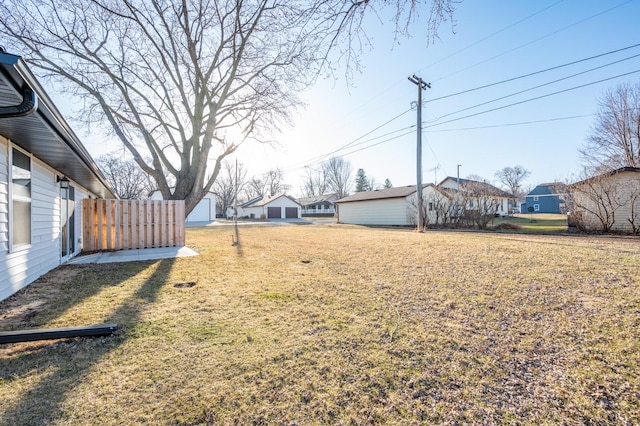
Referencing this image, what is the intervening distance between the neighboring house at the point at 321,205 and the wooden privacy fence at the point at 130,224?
126 feet

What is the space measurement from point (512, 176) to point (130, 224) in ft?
200

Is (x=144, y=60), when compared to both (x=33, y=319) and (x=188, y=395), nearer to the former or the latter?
(x=33, y=319)

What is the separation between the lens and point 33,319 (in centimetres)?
312

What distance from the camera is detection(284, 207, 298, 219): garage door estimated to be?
137 feet

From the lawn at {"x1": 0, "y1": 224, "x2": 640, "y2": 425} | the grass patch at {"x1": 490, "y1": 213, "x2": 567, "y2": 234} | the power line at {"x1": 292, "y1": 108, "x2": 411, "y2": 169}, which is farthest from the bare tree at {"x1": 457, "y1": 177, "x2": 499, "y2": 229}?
the lawn at {"x1": 0, "y1": 224, "x2": 640, "y2": 425}

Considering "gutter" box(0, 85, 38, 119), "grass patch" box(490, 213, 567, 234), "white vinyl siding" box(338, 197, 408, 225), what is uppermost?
"gutter" box(0, 85, 38, 119)

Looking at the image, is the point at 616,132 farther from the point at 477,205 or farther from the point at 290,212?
the point at 290,212

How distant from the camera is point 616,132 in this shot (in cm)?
1741

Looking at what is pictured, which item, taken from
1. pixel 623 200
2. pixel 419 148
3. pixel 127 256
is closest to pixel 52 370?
pixel 127 256

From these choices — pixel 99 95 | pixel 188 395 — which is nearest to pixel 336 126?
pixel 99 95

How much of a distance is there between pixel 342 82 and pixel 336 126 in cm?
1737

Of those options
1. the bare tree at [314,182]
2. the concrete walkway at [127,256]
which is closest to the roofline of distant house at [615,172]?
the concrete walkway at [127,256]

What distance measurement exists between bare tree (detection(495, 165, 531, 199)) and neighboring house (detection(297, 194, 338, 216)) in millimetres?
31575

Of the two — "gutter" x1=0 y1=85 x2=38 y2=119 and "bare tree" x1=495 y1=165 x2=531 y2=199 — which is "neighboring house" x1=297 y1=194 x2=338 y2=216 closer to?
"bare tree" x1=495 y1=165 x2=531 y2=199
